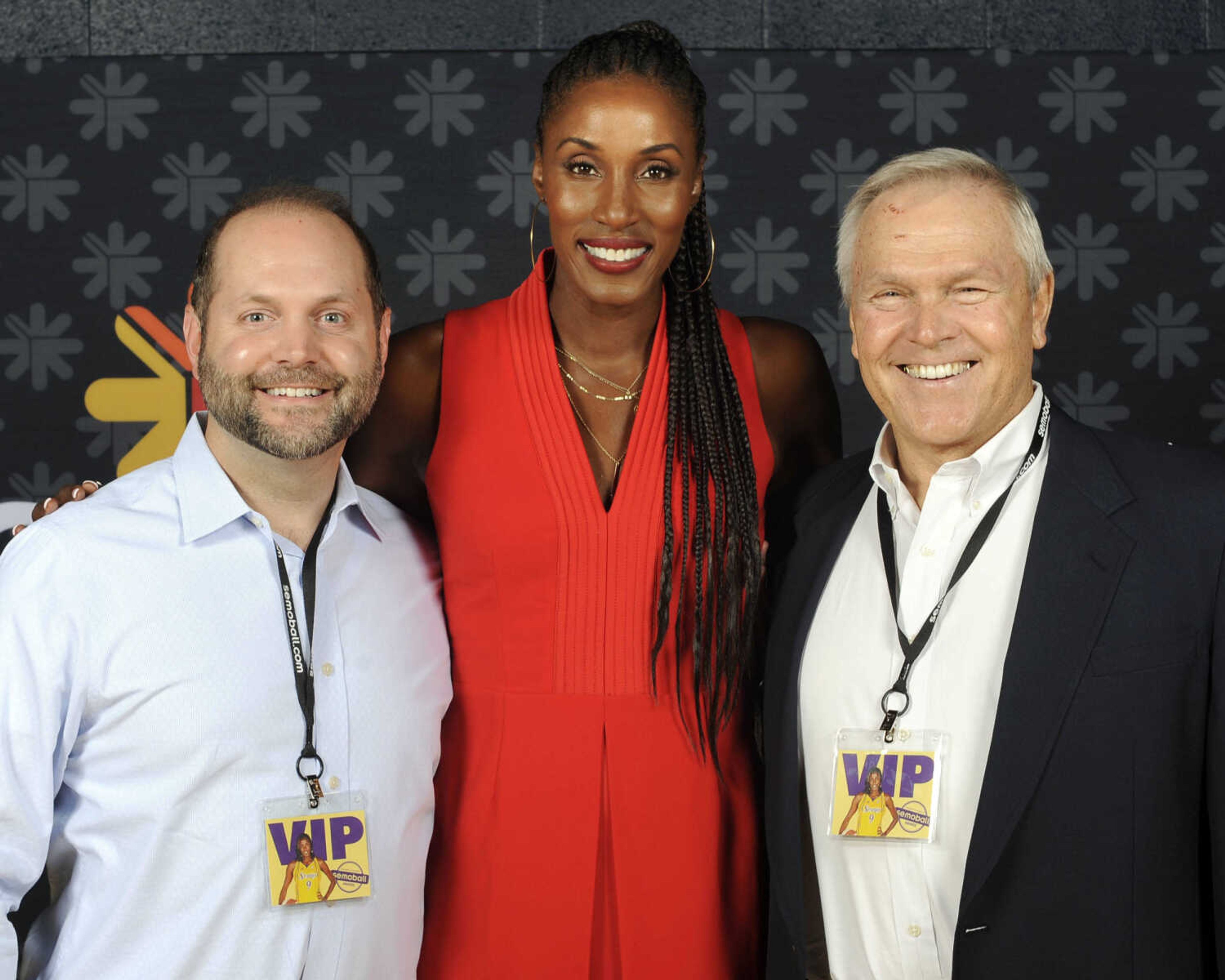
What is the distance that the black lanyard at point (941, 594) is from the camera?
1.75 m

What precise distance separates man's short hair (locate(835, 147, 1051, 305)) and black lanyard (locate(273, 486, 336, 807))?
973 mm

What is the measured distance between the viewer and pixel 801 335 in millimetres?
2330

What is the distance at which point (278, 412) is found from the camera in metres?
1.77

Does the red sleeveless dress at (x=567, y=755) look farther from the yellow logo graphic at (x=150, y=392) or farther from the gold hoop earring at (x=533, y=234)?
the yellow logo graphic at (x=150, y=392)

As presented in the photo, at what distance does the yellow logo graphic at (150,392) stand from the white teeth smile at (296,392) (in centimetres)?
188

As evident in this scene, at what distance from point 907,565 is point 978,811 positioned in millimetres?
374

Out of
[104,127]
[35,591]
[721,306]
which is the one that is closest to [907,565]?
[35,591]

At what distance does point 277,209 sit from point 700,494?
0.79 m

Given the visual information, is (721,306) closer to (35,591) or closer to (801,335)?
(801,335)

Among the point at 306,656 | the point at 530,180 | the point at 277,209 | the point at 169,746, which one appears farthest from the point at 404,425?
the point at 530,180

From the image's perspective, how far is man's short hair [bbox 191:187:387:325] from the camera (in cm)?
187

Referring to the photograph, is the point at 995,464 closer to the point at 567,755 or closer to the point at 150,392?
the point at 567,755

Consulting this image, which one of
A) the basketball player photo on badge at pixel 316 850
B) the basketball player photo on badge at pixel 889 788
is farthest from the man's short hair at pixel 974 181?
the basketball player photo on badge at pixel 316 850

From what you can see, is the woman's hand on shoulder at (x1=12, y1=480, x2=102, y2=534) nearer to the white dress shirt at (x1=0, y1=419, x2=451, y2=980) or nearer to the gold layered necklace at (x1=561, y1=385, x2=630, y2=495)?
the white dress shirt at (x1=0, y1=419, x2=451, y2=980)
